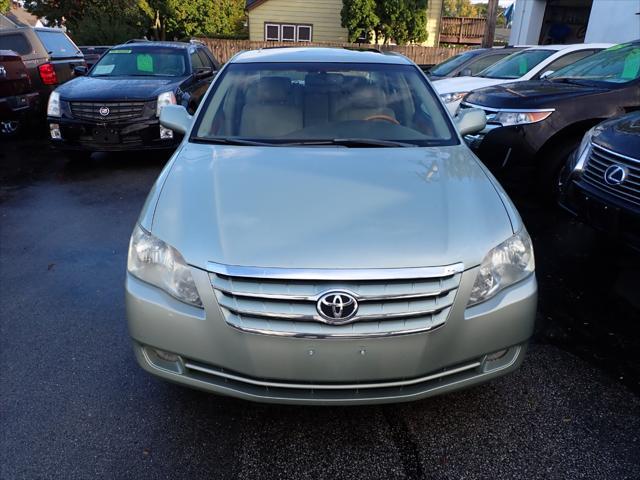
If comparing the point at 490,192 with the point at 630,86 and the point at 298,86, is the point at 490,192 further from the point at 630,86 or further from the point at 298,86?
the point at 630,86

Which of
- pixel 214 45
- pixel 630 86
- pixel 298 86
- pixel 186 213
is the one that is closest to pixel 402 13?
pixel 214 45

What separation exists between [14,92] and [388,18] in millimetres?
18290

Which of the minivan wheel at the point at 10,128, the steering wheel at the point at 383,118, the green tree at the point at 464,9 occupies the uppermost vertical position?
the green tree at the point at 464,9

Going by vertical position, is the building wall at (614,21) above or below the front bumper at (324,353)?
above

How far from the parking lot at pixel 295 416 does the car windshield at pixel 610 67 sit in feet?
9.18

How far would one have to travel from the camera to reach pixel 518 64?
822 centimetres

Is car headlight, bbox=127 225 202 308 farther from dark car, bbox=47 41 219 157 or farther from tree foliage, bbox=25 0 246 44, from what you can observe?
tree foliage, bbox=25 0 246 44

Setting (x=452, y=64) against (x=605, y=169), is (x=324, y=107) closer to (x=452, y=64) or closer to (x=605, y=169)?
(x=605, y=169)

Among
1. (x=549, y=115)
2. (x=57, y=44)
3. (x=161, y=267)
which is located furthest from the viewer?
(x=57, y=44)

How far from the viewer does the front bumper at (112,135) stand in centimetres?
641

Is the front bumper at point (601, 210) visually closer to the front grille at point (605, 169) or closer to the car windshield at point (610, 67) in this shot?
the front grille at point (605, 169)

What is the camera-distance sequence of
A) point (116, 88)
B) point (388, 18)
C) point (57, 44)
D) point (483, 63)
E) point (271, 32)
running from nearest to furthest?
point (116, 88) < point (57, 44) < point (483, 63) < point (388, 18) < point (271, 32)

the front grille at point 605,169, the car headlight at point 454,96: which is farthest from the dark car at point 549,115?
the car headlight at point 454,96

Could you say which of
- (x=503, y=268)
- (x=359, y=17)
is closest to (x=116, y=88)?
(x=503, y=268)
